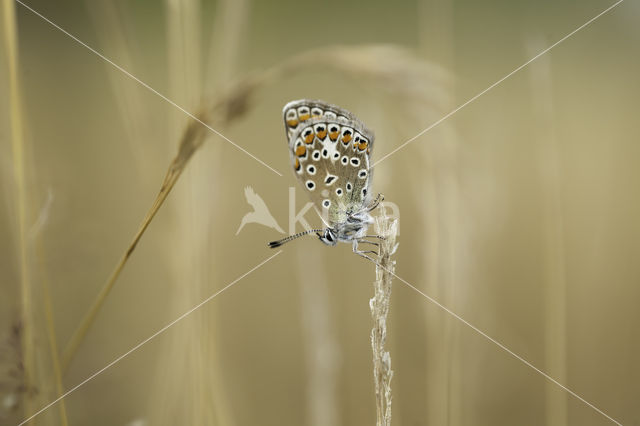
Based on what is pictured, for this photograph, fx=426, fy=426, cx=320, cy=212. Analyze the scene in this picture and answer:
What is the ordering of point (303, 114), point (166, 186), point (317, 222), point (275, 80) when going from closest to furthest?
point (166, 186)
point (275, 80)
point (303, 114)
point (317, 222)

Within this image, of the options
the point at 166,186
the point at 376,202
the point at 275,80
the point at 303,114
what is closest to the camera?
the point at 166,186

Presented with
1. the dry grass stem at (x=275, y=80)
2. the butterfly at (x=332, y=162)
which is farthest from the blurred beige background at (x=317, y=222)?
the butterfly at (x=332, y=162)

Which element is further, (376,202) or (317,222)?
(317,222)

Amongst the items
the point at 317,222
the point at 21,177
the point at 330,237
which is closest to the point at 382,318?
the point at 330,237

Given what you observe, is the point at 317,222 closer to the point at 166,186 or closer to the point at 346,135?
the point at 346,135

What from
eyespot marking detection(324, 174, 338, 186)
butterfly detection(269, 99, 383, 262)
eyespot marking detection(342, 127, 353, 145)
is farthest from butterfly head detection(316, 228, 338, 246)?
eyespot marking detection(342, 127, 353, 145)

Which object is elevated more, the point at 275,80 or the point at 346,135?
the point at 346,135

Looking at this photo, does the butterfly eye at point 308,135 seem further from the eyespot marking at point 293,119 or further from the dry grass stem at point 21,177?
the dry grass stem at point 21,177

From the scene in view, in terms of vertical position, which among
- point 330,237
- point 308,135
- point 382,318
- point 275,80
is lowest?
point 382,318
